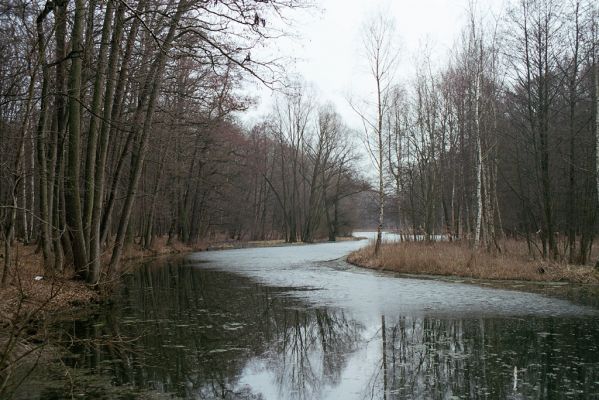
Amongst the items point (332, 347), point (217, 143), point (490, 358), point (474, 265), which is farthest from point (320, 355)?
point (217, 143)

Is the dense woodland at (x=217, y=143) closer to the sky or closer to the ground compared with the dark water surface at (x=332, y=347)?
closer to the sky

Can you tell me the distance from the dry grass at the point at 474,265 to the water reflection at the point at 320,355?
6.28 m

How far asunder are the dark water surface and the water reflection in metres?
0.02

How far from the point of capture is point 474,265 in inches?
715

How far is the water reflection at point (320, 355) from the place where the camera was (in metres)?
5.95

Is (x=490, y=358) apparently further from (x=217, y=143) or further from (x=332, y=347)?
(x=217, y=143)

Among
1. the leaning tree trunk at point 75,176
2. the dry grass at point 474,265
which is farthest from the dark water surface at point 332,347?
the dry grass at point 474,265


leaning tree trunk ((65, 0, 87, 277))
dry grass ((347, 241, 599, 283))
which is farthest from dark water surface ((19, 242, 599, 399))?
dry grass ((347, 241, 599, 283))

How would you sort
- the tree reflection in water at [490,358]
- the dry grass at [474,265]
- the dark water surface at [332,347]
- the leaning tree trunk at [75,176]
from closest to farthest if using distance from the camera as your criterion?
1. the tree reflection in water at [490,358]
2. the dark water surface at [332,347]
3. the leaning tree trunk at [75,176]
4. the dry grass at [474,265]

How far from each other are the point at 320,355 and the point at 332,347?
528 millimetres

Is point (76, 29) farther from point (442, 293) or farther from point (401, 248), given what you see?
point (401, 248)

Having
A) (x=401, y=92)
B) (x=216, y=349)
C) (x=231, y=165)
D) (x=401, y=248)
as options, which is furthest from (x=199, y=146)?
(x=216, y=349)

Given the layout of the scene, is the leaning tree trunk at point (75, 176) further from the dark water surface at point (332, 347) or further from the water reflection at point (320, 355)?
the water reflection at point (320, 355)

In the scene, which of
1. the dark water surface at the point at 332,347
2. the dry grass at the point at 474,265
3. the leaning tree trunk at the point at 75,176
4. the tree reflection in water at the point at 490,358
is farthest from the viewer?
the dry grass at the point at 474,265
